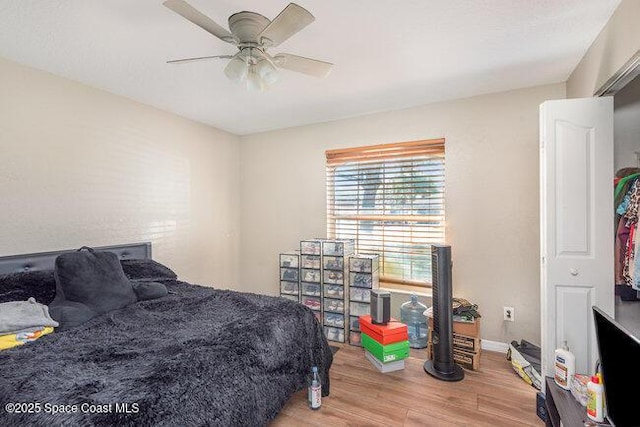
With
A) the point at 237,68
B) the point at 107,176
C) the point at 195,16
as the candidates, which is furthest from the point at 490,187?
the point at 107,176

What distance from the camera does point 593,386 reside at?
4.17 feet

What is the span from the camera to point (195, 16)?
135 cm

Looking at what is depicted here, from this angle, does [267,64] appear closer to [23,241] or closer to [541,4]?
[541,4]

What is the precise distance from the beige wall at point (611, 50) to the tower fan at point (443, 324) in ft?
4.81

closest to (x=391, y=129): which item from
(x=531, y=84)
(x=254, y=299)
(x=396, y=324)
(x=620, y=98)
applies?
(x=531, y=84)

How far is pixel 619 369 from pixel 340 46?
2.09 metres

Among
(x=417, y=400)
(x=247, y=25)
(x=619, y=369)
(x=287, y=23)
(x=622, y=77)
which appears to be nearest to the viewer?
(x=619, y=369)

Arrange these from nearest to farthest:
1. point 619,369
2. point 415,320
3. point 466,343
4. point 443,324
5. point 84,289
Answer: point 619,369, point 84,289, point 443,324, point 466,343, point 415,320

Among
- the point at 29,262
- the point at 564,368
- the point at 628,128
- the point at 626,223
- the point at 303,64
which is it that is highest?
the point at 303,64

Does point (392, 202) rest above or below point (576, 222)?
above

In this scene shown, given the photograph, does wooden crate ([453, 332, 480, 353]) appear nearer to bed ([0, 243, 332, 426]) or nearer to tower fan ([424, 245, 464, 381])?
tower fan ([424, 245, 464, 381])

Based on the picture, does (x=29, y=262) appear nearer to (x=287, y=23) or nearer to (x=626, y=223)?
(x=287, y=23)

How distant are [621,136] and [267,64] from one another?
2.45 m

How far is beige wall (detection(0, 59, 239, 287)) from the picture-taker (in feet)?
7.10
